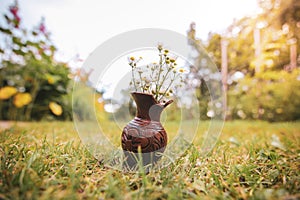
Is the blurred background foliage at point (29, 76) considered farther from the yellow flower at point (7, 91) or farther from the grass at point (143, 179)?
the grass at point (143, 179)

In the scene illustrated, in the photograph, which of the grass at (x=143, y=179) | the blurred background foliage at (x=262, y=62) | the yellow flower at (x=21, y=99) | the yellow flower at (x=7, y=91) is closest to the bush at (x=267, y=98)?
the blurred background foliage at (x=262, y=62)

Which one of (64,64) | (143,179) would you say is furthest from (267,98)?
(143,179)

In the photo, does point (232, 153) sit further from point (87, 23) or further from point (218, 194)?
point (87, 23)

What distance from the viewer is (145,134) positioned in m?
0.93

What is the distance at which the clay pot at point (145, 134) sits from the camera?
3.06ft

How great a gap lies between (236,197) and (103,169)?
581mm

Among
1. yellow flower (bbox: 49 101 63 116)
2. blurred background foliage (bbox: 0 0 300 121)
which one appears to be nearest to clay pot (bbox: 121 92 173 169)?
blurred background foliage (bbox: 0 0 300 121)

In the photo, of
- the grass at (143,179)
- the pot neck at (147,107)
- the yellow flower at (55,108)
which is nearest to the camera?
the grass at (143,179)

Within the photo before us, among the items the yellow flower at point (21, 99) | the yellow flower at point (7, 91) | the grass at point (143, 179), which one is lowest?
the grass at point (143, 179)

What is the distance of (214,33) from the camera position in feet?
9.29

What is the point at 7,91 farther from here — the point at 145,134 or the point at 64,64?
the point at 145,134

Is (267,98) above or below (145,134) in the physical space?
above

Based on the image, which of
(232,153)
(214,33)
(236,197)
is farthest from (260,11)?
(236,197)

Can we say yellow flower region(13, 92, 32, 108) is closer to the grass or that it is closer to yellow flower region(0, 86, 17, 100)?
yellow flower region(0, 86, 17, 100)
